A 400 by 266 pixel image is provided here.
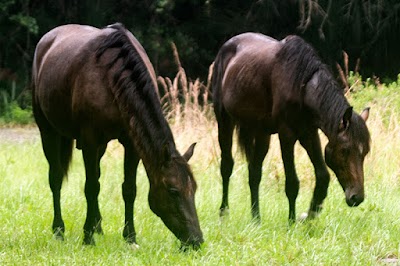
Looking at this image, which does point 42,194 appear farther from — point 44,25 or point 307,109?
point 44,25

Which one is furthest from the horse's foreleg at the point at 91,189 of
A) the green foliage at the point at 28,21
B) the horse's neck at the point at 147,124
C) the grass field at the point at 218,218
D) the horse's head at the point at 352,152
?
the green foliage at the point at 28,21

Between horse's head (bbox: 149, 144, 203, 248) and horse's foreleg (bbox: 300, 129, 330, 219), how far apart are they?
1.79 m

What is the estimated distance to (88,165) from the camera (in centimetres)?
628

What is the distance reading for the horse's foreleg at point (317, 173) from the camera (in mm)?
7090

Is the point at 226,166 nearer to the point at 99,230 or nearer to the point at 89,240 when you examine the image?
the point at 99,230

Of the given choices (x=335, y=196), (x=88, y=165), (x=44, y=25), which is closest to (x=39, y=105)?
(x=88, y=165)

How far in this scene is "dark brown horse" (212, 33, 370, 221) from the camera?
21.6 ft

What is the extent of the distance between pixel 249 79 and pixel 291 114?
823 millimetres

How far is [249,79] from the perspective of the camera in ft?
25.2

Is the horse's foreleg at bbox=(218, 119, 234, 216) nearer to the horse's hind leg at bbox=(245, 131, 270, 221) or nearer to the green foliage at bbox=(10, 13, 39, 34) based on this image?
the horse's hind leg at bbox=(245, 131, 270, 221)

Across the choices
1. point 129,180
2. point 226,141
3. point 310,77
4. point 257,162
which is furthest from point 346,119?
point 226,141

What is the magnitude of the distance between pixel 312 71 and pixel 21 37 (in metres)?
15.2

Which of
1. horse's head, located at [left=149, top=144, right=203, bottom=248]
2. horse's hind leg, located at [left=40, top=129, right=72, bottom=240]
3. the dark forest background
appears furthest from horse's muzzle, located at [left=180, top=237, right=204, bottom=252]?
the dark forest background

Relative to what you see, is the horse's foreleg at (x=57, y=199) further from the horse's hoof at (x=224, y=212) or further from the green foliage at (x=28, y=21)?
the green foliage at (x=28, y=21)
